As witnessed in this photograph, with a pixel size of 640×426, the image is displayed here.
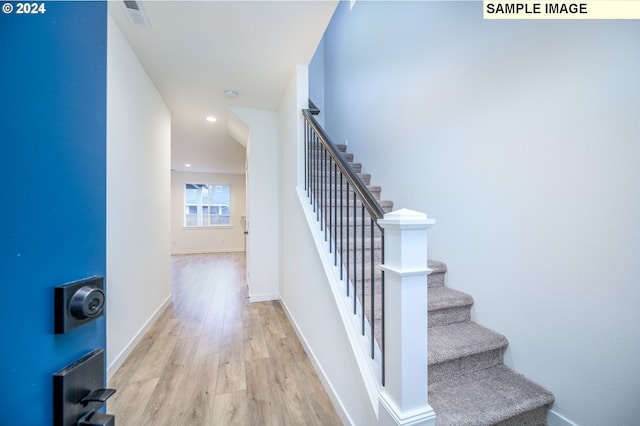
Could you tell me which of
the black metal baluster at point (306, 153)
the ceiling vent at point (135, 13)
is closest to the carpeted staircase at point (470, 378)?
the black metal baluster at point (306, 153)

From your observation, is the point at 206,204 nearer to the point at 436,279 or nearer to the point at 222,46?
the point at 222,46

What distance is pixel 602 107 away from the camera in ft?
3.91

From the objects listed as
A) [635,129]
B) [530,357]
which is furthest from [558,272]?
[635,129]

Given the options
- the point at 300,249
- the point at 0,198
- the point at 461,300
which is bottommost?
the point at 461,300

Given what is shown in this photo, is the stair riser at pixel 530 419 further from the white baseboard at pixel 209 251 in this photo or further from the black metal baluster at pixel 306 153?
the white baseboard at pixel 209 251

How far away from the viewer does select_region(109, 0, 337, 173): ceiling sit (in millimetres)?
1749

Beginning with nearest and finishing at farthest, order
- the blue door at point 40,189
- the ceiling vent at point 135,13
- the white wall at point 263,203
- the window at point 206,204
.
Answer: the blue door at point 40,189, the ceiling vent at point 135,13, the white wall at point 263,203, the window at point 206,204

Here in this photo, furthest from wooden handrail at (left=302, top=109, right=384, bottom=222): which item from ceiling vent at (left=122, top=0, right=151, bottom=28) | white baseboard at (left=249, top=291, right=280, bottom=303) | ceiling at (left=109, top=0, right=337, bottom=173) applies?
white baseboard at (left=249, top=291, right=280, bottom=303)

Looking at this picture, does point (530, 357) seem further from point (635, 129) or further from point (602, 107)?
point (602, 107)

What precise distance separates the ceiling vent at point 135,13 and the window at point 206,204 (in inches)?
282

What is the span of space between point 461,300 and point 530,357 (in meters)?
0.45

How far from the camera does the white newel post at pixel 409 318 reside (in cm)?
99

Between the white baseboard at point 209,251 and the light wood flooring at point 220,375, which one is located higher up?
the light wood flooring at point 220,375

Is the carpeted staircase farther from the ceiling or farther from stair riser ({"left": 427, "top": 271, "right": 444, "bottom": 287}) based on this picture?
the ceiling
